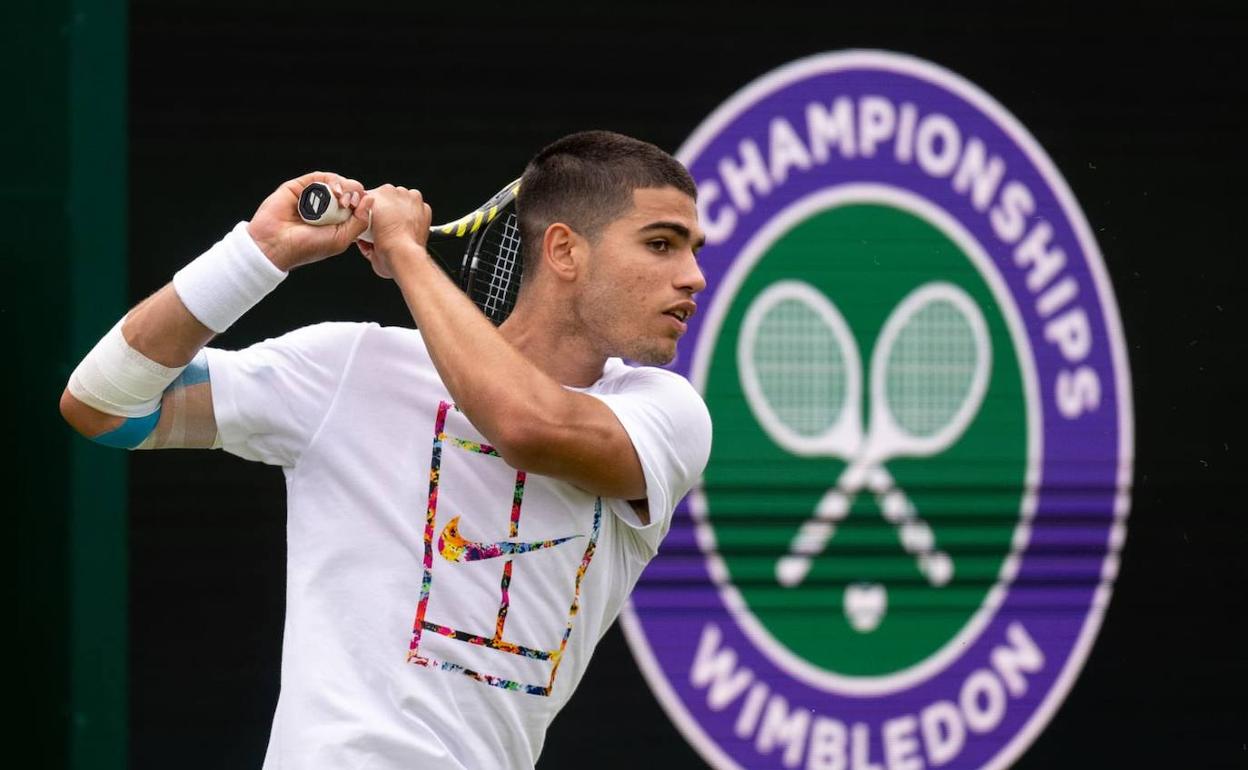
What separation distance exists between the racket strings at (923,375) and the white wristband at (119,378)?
2.07 m

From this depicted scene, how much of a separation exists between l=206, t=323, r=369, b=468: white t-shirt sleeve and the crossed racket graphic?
65.3 inches

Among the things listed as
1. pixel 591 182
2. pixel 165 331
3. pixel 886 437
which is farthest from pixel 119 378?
pixel 886 437

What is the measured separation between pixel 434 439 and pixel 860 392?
70.0 inches

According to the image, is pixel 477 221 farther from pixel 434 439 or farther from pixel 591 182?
pixel 434 439

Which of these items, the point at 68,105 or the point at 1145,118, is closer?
the point at 68,105

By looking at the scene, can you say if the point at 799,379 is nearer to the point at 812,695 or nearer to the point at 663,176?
the point at 812,695

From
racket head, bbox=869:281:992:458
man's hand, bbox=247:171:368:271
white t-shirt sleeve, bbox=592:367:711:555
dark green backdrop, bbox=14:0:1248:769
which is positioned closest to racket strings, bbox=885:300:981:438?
racket head, bbox=869:281:992:458

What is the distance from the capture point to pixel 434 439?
8.81 ft

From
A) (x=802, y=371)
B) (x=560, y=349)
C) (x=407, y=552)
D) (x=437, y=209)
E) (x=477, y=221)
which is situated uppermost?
(x=437, y=209)

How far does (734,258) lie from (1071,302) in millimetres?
771

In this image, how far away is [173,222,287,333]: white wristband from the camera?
8.34 ft

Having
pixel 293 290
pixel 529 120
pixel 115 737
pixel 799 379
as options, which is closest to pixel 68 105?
pixel 293 290

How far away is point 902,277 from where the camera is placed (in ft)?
14.0

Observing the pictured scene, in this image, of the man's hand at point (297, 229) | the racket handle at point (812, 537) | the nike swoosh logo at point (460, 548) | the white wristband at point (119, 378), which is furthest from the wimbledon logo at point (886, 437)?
the white wristband at point (119, 378)
